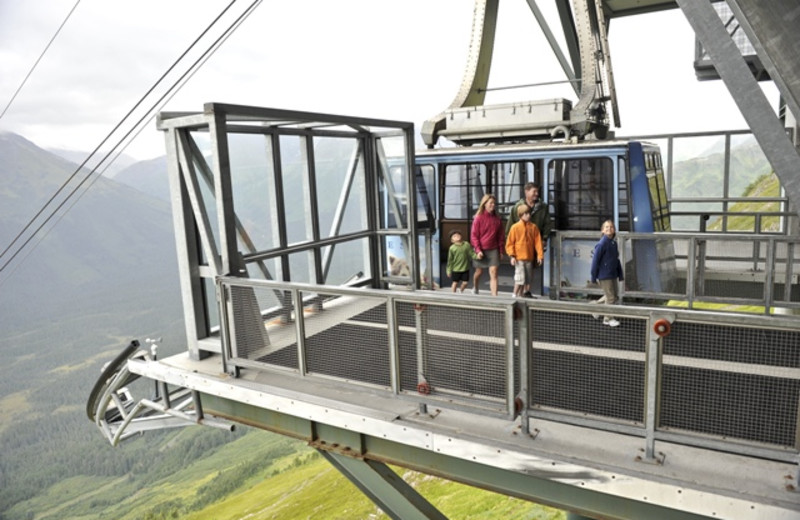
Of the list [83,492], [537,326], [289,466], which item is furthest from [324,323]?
[83,492]

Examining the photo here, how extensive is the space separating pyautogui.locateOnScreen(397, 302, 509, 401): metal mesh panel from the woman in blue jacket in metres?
3.59

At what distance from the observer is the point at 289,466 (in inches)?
3162

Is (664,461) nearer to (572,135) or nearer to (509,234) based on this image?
(509,234)

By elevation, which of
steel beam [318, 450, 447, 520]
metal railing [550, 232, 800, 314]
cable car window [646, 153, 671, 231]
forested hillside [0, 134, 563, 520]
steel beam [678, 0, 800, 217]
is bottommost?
forested hillside [0, 134, 563, 520]

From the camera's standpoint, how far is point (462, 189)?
10344 millimetres

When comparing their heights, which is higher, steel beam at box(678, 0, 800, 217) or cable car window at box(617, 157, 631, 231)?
steel beam at box(678, 0, 800, 217)

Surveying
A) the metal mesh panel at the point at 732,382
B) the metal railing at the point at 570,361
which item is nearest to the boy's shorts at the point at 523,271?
the metal railing at the point at 570,361

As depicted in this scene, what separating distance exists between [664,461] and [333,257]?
522 cm

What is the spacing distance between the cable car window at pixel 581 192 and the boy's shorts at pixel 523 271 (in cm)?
156

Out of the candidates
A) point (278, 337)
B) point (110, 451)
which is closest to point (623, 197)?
point (278, 337)

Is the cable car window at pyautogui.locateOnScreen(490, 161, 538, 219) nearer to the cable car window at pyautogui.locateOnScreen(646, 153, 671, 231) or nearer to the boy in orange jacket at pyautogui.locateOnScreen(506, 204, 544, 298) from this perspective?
the boy in orange jacket at pyautogui.locateOnScreen(506, 204, 544, 298)

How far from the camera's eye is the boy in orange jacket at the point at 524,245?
8078 millimetres

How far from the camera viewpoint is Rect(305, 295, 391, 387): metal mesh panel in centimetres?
489

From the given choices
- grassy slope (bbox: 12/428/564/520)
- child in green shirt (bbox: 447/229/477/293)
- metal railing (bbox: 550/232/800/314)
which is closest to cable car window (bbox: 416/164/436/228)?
child in green shirt (bbox: 447/229/477/293)
